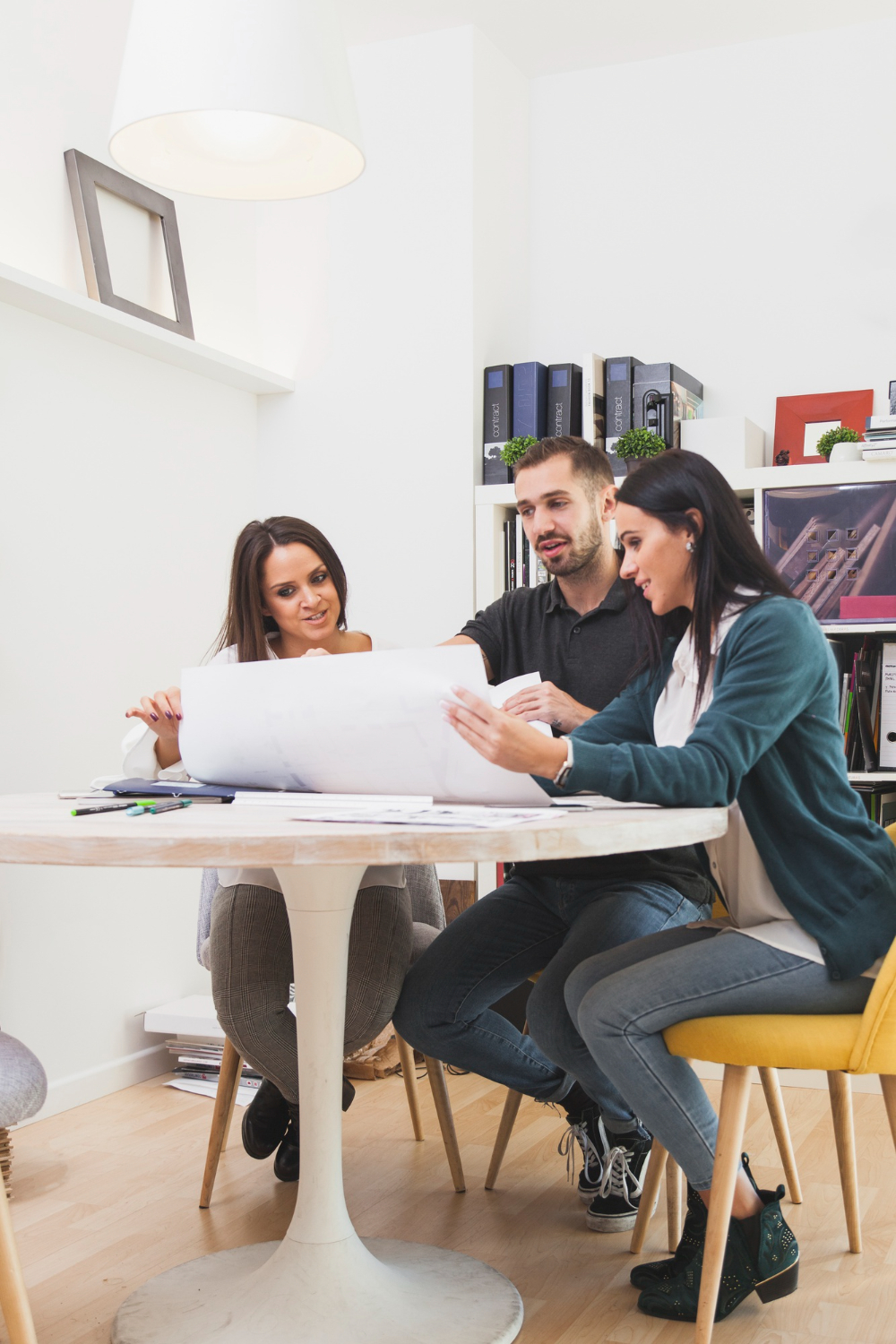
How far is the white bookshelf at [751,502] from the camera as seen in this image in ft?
9.40

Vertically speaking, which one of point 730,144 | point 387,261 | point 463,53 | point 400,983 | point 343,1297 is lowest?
point 343,1297

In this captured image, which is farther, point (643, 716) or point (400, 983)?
point (400, 983)

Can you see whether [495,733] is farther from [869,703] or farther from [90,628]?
[869,703]

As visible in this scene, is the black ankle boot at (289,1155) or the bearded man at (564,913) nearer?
the bearded man at (564,913)

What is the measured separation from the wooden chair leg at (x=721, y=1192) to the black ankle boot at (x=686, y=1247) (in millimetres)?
131

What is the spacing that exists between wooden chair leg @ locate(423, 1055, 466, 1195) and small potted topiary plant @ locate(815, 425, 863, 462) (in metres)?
1.72

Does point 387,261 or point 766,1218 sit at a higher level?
point 387,261

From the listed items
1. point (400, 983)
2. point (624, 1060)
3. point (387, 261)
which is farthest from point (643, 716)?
point (387, 261)

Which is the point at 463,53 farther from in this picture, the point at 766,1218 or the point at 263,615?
the point at 766,1218

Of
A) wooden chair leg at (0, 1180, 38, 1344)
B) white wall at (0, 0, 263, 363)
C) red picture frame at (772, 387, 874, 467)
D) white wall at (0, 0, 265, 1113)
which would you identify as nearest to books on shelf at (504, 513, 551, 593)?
red picture frame at (772, 387, 874, 467)

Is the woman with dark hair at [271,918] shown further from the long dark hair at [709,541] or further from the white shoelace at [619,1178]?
the long dark hair at [709,541]

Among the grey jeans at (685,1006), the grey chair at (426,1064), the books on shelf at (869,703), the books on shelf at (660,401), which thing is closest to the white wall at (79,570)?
the grey chair at (426,1064)

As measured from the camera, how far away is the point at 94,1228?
2043 mm

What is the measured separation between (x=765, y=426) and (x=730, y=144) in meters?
0.81
